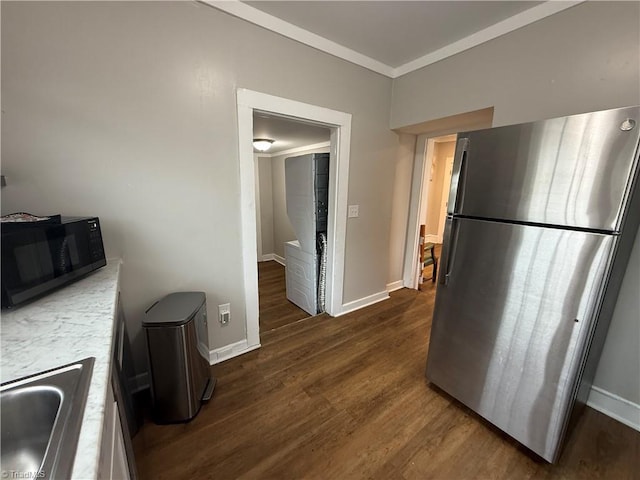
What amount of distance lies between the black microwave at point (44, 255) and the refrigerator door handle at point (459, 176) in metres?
1.91

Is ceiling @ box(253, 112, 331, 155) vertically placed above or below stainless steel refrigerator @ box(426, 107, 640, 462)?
above

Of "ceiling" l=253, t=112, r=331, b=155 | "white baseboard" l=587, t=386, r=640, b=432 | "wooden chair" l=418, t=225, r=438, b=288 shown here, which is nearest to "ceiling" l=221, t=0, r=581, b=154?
"ceiling" l=253, t=112, r=331, b=155

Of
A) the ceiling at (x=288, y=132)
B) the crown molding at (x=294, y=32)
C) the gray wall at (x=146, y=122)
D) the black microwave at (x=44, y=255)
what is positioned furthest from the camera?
the ceiling at (x=288, y=132)

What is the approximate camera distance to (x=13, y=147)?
1.22 meters

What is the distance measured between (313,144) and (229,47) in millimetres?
2659

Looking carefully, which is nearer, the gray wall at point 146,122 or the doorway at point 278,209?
the gray wall at point 146,122

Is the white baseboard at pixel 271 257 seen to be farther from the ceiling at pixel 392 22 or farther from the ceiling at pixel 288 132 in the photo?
the ceiling at pixel 392 22

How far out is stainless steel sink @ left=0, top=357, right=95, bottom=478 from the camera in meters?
0.58

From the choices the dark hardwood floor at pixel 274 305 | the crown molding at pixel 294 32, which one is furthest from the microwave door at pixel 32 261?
the dark hardwood floor at pixel 274 305

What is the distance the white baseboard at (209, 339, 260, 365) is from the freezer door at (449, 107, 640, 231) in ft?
6.20

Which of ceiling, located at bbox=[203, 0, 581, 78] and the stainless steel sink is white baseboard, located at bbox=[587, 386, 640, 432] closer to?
ceiling, located at bbox=[203, 0, 581, 78]

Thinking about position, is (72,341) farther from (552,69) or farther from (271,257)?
(271,257)

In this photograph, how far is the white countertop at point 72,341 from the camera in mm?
498

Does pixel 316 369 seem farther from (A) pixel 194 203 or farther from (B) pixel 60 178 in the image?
(B) pixel 60 178
